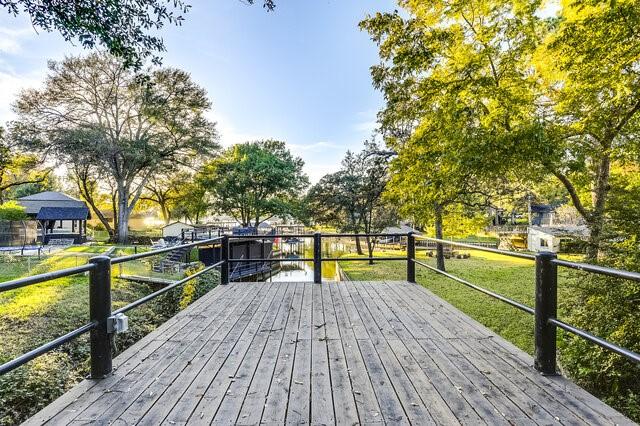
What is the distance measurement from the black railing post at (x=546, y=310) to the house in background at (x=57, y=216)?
88.2 feet

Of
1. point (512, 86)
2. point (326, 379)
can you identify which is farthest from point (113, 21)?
point (512, 86)

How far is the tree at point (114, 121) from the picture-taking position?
62.3ft

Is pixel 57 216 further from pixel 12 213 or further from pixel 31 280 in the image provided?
pixel 31 280

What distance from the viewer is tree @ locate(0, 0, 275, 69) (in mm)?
3545

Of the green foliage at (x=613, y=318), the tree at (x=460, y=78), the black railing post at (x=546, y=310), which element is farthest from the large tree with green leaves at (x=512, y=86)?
the black railing post at (x=546, y=310)

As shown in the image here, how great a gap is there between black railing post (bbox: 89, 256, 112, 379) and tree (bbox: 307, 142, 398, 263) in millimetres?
18625

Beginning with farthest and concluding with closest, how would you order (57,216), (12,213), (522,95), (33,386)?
(57,216) < (12,213) < (522,95) < (33,386)

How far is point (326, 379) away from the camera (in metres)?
2.14

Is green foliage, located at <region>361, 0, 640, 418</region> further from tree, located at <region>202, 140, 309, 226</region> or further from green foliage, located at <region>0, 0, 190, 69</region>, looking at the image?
tree, located at <region>202, 140, 309, 226</region>

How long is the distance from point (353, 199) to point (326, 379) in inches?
800

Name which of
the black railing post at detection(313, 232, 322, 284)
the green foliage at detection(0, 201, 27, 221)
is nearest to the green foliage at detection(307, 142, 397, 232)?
the black railing post at detection(313, 232, 322, 284)

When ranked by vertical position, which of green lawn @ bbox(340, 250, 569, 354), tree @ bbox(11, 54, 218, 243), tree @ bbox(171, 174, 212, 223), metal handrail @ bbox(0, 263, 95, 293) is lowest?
green lawn @ bbox(340, 250, 569, 354)

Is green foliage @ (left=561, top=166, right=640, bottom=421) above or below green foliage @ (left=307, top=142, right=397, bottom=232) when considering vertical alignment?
below

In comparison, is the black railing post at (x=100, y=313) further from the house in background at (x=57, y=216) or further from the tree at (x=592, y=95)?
the house in background at (x=57, y=216)
